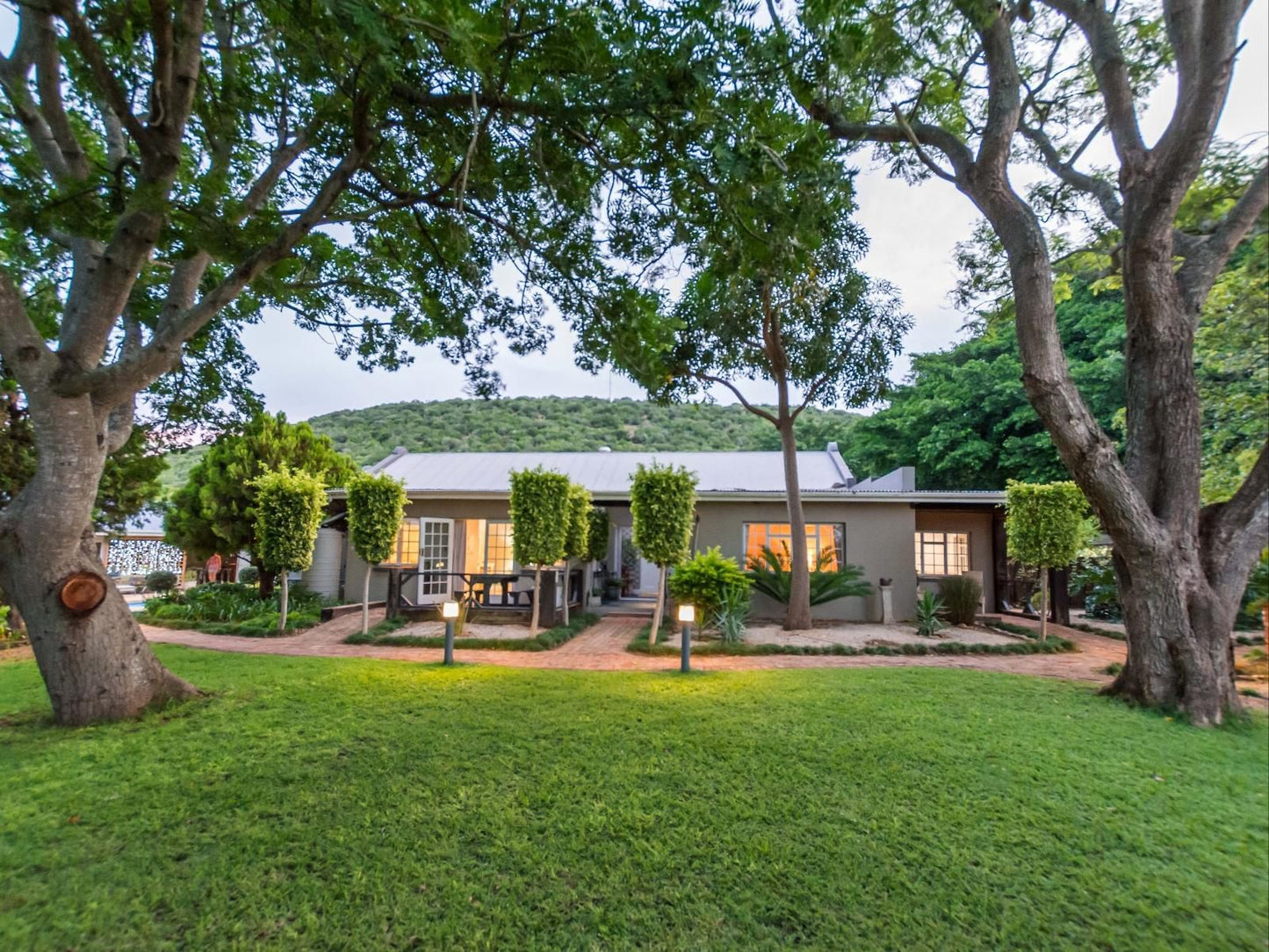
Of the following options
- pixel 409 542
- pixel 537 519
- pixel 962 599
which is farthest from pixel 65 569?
pixel 962 599

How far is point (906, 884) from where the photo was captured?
2.23 meters

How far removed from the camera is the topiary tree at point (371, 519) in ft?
28.0

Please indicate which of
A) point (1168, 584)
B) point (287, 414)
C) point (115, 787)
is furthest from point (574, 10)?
point (287, 414)

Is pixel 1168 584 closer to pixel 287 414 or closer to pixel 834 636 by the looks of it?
pixel 834 636

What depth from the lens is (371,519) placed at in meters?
8.54

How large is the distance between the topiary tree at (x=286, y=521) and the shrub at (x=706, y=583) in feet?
18.8

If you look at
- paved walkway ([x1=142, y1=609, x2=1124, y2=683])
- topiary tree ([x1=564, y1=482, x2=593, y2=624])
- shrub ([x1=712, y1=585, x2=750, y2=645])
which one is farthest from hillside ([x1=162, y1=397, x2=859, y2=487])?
shrub ([x1=712, y1=585, x2=750, y2=645])

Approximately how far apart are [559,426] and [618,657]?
64.0ft

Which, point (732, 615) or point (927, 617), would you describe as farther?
point (927, 617)

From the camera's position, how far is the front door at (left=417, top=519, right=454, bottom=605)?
1076 centimetres

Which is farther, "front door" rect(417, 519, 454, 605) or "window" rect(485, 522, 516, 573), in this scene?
"window" rect(485, 522, 516, 573)

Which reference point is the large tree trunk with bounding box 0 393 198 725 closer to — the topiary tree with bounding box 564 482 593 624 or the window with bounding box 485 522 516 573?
the topiary tree with bounding box 564 482 593 624

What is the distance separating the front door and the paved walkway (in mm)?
2071

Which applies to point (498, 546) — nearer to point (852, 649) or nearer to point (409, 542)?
point (409, 542)
